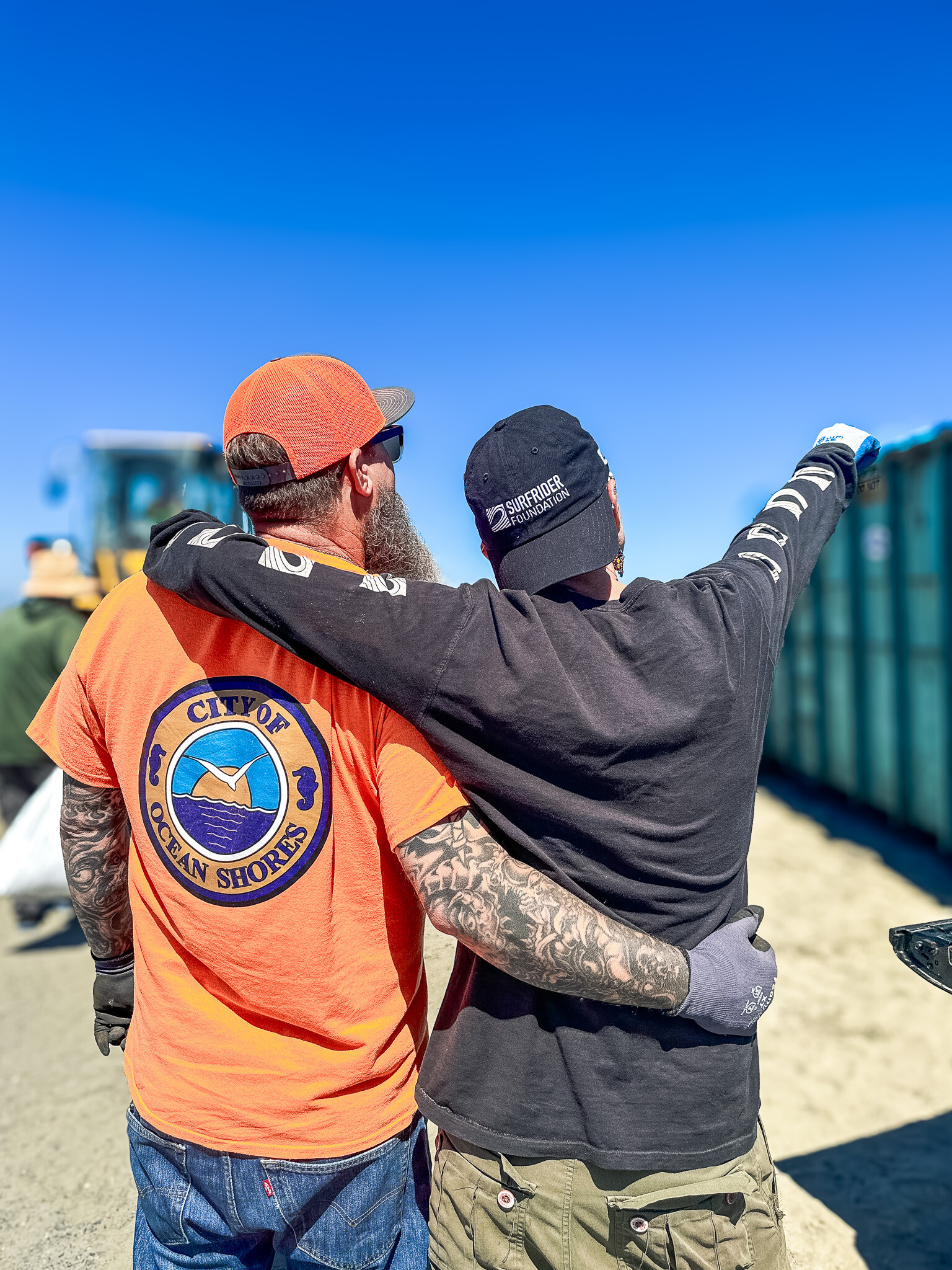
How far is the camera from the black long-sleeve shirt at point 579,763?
120 cm

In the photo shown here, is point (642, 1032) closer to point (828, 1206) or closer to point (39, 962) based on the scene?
point (828, 1206)

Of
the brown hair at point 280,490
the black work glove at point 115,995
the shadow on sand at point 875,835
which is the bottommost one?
the shadow on sand at point 875,835

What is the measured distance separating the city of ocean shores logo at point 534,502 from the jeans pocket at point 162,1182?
3.76 ft

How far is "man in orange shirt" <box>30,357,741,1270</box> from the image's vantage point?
49.8 inches

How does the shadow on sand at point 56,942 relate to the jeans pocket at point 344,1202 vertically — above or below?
below

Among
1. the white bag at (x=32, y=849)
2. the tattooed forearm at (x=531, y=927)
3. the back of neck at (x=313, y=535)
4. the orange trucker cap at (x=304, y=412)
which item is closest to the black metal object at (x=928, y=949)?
the tattooed forearm at (x=531, y=927)

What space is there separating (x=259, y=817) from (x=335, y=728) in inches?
7.1

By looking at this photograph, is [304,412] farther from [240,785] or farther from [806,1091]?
[806,1091]

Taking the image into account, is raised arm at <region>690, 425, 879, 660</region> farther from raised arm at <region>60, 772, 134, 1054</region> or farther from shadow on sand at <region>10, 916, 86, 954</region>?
shadow on sand at <region>10, 916, 86, 954</region>

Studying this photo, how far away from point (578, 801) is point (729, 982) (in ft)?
1.19

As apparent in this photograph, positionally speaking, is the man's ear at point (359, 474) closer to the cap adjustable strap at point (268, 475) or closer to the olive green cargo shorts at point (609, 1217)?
the cap adjustable strap at point (268, 475)

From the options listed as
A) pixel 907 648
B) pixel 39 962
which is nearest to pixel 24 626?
pixel 39 962

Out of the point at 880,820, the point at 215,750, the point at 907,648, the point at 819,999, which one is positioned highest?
the point at 215,750

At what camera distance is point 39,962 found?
4.98 m
